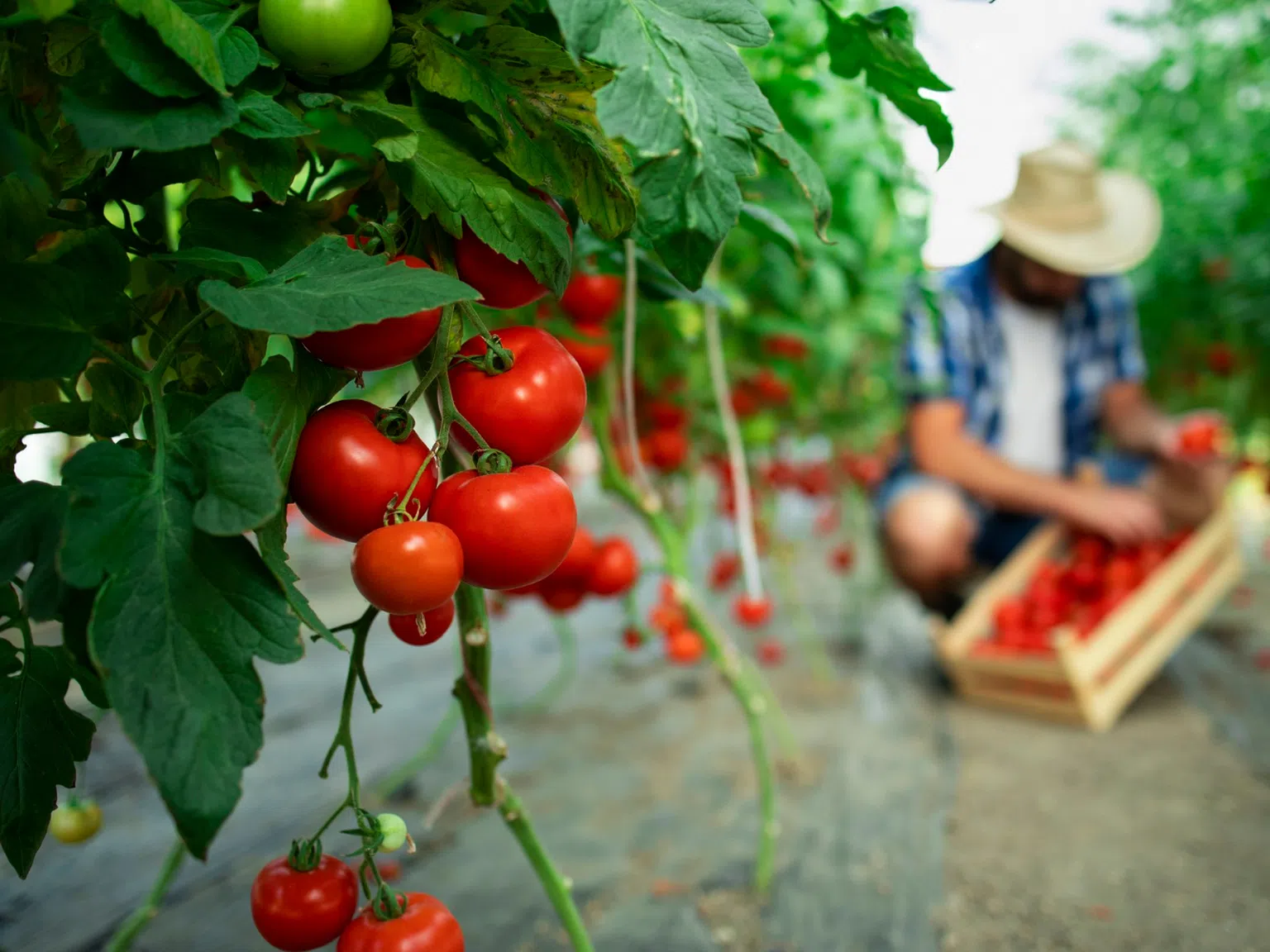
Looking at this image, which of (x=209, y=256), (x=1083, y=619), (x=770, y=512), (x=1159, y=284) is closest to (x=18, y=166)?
(x=209, y=256)

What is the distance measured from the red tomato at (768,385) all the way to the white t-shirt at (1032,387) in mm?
921

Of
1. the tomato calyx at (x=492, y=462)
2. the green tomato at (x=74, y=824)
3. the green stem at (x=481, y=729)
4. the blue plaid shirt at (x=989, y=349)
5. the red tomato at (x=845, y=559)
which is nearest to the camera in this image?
the tomato calyx at (x=492, y=462)

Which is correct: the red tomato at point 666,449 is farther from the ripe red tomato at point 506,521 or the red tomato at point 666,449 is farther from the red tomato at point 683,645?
the ripe red tomato at point 506,521

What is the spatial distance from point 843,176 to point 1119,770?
3.79 ft

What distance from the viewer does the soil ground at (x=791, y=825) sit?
1090mm

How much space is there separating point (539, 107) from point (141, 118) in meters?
0.19

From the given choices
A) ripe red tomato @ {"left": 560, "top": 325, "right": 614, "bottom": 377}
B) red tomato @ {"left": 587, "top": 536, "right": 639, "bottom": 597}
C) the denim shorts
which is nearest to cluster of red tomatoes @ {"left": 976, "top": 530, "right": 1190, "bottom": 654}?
the denim shorts

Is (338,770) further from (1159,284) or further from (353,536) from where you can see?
(1159,284)

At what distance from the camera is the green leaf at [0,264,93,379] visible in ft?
1.23

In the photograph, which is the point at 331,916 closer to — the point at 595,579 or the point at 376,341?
the point at 376,341

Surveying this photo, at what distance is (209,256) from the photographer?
15.7 inches

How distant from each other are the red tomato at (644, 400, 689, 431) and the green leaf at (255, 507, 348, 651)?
1.27 meters

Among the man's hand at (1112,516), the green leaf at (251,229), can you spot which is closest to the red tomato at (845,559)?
the man's hand at (1112,516)

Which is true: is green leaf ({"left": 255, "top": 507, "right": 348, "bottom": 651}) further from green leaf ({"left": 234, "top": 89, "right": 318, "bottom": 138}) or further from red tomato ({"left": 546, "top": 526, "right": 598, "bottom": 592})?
red tomato ({"left": 546, "top": 526, "right": 598, "bottom": 592})
